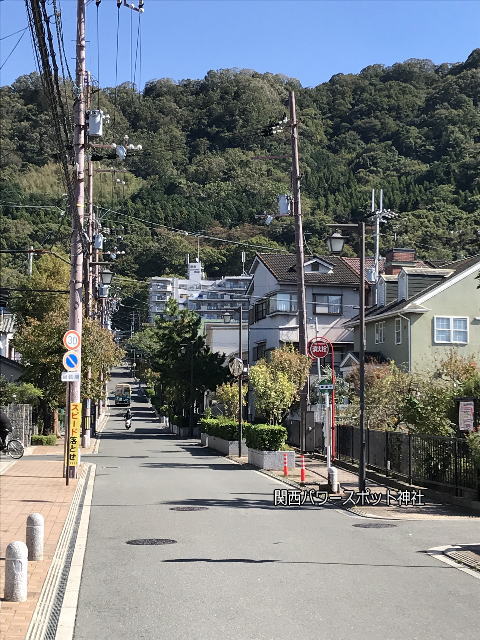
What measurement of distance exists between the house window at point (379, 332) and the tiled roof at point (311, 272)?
Answer: 1176 cm

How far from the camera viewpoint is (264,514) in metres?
18.2

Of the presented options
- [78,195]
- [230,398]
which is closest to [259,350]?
[230,398]

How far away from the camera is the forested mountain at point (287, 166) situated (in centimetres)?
8381

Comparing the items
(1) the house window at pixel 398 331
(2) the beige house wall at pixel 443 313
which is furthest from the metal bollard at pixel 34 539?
(1) the house window at pixel 398 331

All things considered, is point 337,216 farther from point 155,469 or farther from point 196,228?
point 155,469

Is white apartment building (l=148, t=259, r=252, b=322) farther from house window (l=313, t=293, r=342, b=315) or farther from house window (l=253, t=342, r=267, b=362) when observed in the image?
house window (l=313, t=293, r=342, b=315)

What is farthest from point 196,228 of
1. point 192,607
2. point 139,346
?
point 192,607

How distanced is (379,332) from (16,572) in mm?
42919

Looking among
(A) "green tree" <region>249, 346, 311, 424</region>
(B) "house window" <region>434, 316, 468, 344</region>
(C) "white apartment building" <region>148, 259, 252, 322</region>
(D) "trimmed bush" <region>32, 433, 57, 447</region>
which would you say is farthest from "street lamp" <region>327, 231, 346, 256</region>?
(C) "white apartment building" <region>148, 259, 252, 322</region>

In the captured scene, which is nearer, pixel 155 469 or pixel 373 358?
pixel 155 469

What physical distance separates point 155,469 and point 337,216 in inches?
2680

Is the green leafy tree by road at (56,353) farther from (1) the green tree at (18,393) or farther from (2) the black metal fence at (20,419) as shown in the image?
(2) the black metal fence at (20,419)

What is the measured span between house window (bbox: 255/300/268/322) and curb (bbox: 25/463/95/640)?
1844 inches

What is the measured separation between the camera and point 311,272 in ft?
207
